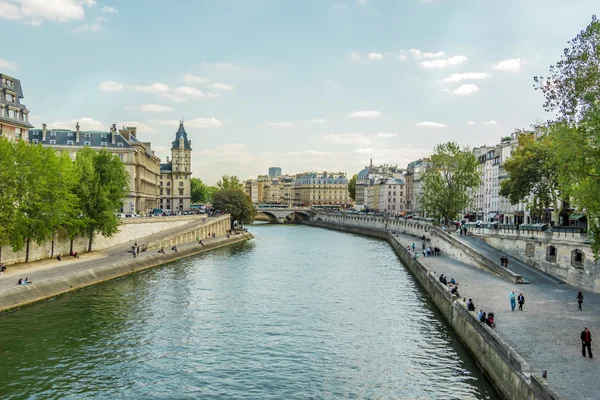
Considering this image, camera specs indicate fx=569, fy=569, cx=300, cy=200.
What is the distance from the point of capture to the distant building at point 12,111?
192 feet

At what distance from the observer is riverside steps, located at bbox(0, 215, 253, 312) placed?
36250 millimetres

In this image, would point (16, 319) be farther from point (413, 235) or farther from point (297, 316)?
point (413, 235)

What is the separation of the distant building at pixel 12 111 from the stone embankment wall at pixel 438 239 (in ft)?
150

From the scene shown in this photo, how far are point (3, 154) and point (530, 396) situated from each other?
127 feet

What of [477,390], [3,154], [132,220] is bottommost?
[477,390]

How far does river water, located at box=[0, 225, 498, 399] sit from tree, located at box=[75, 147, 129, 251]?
10.8 metres

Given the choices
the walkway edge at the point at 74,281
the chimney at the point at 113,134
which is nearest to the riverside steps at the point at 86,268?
the walkway edge at the point at 74,281

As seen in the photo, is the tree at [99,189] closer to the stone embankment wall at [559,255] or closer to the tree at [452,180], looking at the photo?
the stone embankment wall at [559,255]

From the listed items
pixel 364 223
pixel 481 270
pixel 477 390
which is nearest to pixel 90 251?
pixel 481 270

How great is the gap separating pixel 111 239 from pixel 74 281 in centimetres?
2265

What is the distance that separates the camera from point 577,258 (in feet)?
127

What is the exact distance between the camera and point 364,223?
12694 cm

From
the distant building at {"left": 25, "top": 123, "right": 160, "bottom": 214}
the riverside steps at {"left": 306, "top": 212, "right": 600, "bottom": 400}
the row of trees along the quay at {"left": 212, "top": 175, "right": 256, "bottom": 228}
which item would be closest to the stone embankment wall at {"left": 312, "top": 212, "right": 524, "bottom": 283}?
the riverside steps at {"left": 306, "top": 212, "right": 600, "bottom": 400}

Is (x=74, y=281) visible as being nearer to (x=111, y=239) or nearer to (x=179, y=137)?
(x=111, y=239)
